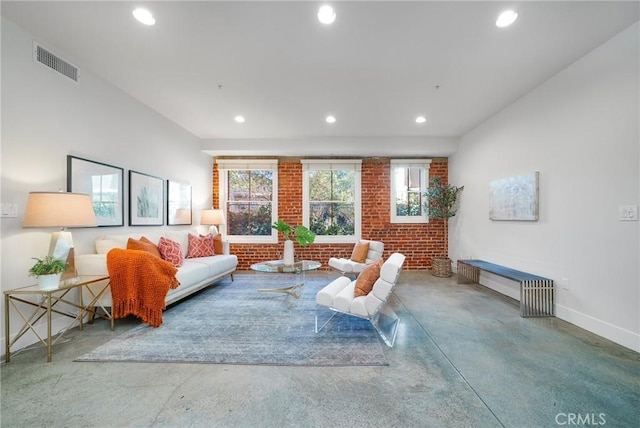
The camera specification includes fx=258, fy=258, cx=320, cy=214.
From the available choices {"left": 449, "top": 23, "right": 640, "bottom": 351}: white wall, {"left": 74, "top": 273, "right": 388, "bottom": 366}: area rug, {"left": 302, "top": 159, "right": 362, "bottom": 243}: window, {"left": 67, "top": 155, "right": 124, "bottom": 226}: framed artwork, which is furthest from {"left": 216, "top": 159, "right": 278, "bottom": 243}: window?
{"left": 449, "top": 23, "right": 640, "bottom": 351}: white wall

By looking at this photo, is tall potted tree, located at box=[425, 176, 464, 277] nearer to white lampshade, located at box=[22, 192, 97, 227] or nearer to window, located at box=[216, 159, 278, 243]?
window, located at box=[216, 159, 278, 243]

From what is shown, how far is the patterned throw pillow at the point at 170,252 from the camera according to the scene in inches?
135

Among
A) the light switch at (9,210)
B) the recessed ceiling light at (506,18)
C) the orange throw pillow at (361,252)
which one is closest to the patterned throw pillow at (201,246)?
the light switch at (9,210)

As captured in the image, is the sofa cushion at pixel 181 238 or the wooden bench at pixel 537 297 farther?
the sofa cushion at pixel 181 238

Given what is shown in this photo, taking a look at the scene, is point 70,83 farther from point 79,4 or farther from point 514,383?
point 514,383

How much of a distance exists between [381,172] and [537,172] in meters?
2.79

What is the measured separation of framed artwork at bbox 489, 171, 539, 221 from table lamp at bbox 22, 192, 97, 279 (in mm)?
4868

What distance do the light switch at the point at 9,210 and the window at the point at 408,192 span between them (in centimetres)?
538

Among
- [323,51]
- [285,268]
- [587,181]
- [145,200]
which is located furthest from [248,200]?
[587,181]

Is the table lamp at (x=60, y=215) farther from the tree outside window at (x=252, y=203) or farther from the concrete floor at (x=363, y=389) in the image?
the tree outside window at (x=252, y=203)

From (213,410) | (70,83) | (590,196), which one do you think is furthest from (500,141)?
(70,83)

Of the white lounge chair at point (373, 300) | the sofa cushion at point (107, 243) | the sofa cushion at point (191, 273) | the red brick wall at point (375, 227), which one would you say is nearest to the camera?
the white lounge chair at point (373, 300)

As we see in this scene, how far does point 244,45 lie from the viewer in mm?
2396

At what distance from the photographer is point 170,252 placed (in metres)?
3.49
